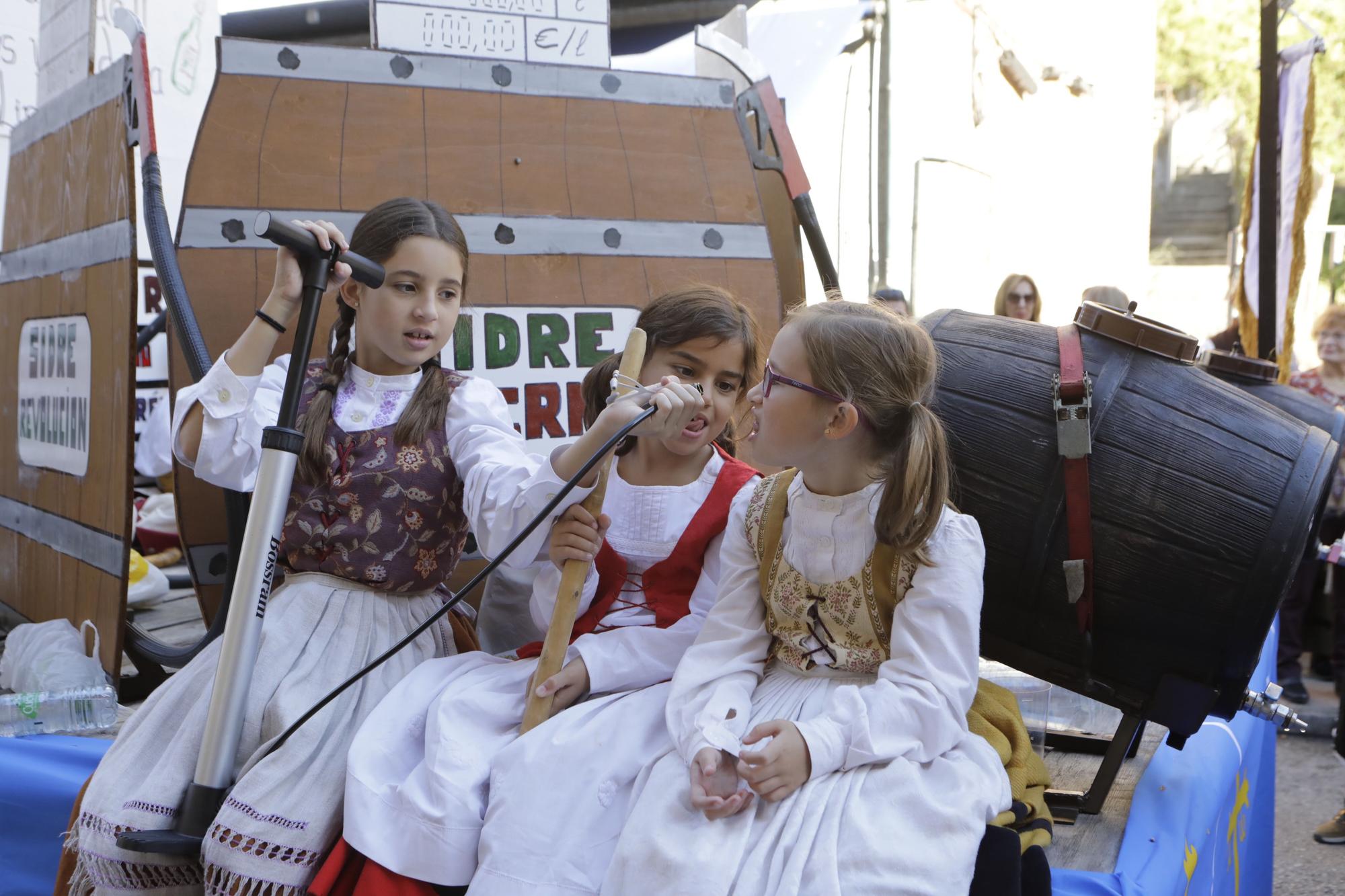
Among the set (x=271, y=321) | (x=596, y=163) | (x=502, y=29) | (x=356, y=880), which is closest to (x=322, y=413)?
(x=271, y=321)

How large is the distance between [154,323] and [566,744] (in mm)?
2704

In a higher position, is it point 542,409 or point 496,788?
point 542,409

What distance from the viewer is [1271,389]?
95.9 inches

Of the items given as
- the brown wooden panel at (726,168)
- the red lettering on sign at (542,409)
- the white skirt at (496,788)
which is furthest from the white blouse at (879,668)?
the brown wooden panel at (726,168)

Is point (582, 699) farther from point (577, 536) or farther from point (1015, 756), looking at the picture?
point (1015, 756)

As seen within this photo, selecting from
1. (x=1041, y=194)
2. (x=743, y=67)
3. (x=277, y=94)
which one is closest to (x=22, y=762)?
(x=277, y=94)

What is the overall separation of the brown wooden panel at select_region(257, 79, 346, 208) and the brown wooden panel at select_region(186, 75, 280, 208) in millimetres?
24

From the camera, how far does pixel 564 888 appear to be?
1.51m

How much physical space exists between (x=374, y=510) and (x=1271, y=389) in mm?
1855

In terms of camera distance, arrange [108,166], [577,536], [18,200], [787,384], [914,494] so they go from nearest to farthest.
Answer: [914,494] → [787,384] → [577,536] → [108,166] → [18,200]

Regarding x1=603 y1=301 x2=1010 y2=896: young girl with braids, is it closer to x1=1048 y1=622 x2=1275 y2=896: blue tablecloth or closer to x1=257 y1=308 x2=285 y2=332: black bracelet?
x1=1048 y1=622 x2=1275 y2=896: blue tablecloth

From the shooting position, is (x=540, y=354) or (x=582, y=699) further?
(x=540, y=354)

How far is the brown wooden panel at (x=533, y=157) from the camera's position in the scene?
113 inches

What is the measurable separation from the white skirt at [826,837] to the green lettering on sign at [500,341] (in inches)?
56.6
